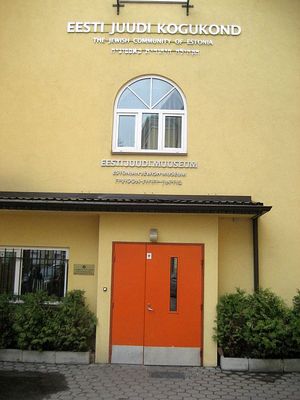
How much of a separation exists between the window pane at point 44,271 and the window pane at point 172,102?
4.05 metres

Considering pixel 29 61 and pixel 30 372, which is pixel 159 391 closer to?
pixel 30 372

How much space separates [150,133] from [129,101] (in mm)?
914

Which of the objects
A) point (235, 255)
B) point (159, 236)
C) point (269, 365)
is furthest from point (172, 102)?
point (269, 365)

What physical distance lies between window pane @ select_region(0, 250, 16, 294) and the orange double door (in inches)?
96.1

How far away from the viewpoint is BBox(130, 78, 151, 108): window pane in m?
10.8

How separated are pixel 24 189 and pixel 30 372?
3.96 m

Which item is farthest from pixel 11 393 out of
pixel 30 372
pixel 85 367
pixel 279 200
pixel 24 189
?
pixel 279 200

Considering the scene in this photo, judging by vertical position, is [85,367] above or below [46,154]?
below

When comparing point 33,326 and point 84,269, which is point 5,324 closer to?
point 33,326

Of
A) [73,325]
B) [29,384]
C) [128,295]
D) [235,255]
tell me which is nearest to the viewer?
[29,384]

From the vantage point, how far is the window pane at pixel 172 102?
1077 cm

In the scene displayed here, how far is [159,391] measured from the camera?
770cm

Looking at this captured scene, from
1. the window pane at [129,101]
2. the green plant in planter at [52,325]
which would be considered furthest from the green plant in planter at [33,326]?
the window pane at [129,101]

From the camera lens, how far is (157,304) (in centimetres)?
948
